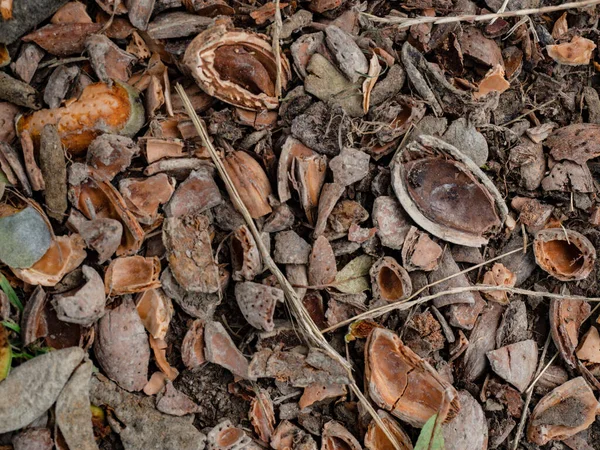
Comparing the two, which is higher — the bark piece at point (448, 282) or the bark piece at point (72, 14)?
the bark piece at point (72, 14)

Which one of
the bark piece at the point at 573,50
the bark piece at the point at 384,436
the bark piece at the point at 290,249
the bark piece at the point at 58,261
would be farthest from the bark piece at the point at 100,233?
the bark piece at the point at 573,50

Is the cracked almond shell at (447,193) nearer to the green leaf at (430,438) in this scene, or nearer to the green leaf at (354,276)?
the green leaf at (354,276)

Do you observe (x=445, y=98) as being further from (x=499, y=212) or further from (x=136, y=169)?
(x=136, y=169)

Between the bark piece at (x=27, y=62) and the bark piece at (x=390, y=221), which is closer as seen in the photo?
the bark piece at (x=27, y=62)

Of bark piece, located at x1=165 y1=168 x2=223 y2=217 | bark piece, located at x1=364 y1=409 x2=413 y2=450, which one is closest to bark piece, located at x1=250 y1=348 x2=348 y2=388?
bark piece, located at x1=364 y1=409 x2=413 y2=450

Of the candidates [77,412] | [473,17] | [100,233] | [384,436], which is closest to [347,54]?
[473,17]

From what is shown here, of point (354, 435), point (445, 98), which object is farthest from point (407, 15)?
point (354, 435)

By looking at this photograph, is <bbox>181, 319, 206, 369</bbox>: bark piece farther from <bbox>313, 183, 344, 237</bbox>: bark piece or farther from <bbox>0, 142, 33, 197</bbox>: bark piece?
<bbox>0, 142, 33, 197</bbox>: bark piece
